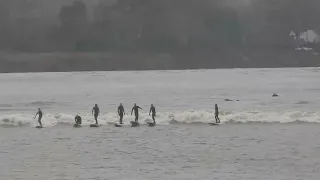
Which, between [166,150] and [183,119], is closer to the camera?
[166,150]

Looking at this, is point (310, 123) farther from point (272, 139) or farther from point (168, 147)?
point (168, 147)

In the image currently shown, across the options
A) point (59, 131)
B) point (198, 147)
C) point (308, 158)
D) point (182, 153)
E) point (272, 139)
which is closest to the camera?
point (308, 158)

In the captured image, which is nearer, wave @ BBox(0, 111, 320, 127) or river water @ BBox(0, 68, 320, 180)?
river water @ BBox(0, 68, 320, 180)

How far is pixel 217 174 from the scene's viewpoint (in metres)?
22.1

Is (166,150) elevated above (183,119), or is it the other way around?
(183,119)

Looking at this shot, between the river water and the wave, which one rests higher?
the wave

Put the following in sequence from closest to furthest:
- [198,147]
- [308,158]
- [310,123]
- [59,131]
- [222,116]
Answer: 1. [308,158]
2. [198,147]
3. [59,131]
4. [310,123]
5. [222,116]

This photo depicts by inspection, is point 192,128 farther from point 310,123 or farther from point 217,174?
point 217,174

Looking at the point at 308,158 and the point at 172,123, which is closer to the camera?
the point at 308,158

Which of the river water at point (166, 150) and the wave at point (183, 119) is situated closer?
the river water at point (166, 150)

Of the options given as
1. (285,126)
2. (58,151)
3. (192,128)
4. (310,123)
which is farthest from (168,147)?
(310,123)

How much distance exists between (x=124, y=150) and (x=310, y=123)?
16.8m

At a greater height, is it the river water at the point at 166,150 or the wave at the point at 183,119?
the wave at the point at 183,119

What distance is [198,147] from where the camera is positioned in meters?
28.9
